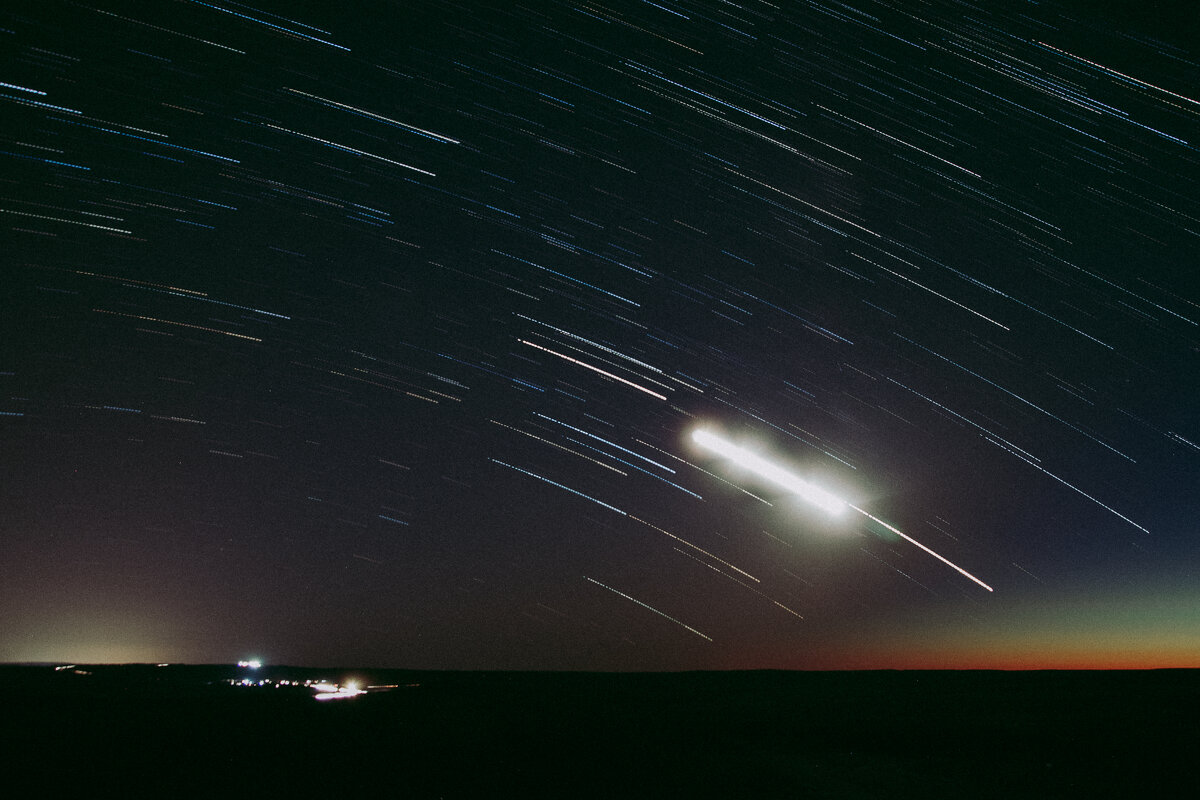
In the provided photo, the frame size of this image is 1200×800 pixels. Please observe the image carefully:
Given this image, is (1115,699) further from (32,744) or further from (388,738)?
(32,744)

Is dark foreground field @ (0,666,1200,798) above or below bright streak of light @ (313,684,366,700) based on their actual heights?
below

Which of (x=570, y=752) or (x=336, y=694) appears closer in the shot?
(x=570, y=752)

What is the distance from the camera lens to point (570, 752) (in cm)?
1311

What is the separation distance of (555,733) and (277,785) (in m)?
8.33

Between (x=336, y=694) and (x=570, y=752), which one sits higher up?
(x=336, y=694)

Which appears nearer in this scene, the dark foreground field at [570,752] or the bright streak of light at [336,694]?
the dark foreground field at [570,752]

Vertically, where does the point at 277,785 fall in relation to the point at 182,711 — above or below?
below

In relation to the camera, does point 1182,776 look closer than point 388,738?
Yes

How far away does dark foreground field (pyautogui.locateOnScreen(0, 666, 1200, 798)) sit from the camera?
32.0ft

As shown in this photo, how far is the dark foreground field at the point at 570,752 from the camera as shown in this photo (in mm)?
9742

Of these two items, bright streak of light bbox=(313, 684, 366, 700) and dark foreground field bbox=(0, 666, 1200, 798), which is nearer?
dark foreground field bbox=(0, 666, 1200, 798)

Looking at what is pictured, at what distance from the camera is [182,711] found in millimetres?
18547

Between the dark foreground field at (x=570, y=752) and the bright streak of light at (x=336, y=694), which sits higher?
the bright streak of light at (x=336, y=694)

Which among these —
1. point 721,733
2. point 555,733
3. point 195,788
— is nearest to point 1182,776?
point 721,733
